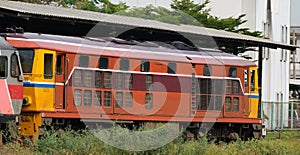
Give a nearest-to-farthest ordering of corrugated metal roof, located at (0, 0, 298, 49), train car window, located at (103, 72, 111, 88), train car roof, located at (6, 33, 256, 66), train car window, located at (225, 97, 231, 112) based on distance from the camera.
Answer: train car roof, located at (6, 33, 256, 66)
train car window, located at (103, 72, 111, 88)
corrugated metal roof, located at (0, 0, 298, 49)
train car window, located at (225, 97, 231, 112)

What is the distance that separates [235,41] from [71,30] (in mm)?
7430

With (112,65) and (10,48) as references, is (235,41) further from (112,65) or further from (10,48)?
(10,48)

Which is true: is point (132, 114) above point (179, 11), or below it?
below

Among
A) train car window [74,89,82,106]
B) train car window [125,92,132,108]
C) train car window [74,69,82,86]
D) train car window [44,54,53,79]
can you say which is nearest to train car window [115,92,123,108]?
train car window [125,92,132,108]

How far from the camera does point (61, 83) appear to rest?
20.3 metres

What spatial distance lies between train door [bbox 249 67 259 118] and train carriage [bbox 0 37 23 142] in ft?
32.7

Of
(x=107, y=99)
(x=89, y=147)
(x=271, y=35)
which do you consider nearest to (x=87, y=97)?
(x=107, y=99)

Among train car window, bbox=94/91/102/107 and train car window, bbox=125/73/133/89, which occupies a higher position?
train car window, bbox=125/73/133/89

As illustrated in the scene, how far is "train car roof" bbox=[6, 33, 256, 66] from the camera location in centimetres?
2008

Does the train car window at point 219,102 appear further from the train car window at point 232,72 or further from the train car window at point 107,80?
the train car window at point 107,80

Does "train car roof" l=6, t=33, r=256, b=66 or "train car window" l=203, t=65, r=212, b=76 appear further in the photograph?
"train car window" l=203, t=65, r=212, b=76

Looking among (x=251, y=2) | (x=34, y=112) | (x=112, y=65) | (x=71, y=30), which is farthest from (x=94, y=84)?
(x=251, y=2)

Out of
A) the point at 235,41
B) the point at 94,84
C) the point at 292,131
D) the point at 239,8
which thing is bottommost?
the point at 292,131

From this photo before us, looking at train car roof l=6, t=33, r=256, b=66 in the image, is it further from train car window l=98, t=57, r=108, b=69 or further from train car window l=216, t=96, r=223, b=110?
train car window l=216, t=96, r=223, b=110
